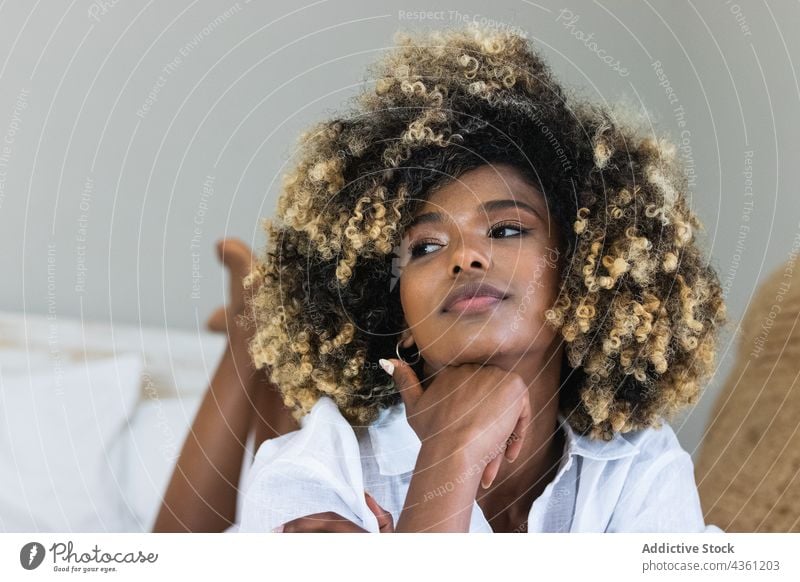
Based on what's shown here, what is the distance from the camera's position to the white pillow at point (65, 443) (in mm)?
711

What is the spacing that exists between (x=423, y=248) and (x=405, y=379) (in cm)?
11

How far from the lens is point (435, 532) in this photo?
0.63 meters

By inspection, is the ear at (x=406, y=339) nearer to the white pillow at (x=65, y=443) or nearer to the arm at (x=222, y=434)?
the arm at (x=222, y=434)

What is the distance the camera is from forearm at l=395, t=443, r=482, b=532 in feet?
2.02

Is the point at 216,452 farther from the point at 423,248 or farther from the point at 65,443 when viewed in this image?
the point at 423,248

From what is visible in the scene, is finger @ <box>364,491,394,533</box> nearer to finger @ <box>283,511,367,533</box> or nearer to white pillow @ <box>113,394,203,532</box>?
finger @ <box>283,511,367,533</box>

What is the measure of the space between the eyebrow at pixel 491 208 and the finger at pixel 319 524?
10.0 inches

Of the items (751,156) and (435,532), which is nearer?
(435,532)

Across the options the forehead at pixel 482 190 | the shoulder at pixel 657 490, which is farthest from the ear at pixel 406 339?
the shoulder at pixel 657 490

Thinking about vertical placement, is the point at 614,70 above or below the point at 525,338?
above

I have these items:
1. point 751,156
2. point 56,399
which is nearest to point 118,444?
point 56,399

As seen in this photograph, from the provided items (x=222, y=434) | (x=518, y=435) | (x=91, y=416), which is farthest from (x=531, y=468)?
(x=91, y=416)
